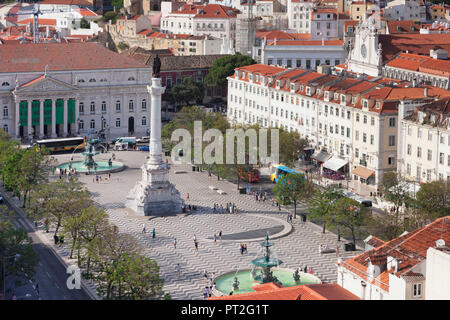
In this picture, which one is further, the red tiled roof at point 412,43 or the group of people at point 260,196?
the red tiled roof at point 412,43

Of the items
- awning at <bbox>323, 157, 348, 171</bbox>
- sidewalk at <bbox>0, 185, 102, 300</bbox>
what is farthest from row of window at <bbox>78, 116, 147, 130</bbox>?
sidewalk at <bbox>0, 185, 102, 300</bbox>

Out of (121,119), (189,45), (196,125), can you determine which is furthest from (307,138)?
(189,45)

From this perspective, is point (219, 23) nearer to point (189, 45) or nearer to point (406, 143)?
point (189, 45)

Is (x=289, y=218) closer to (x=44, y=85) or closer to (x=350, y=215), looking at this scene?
(x=350, y=215)

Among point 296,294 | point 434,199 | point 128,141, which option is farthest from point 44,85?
point 296,294

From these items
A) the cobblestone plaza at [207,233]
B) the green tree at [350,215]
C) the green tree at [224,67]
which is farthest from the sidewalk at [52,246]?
the green tree at [224,67]

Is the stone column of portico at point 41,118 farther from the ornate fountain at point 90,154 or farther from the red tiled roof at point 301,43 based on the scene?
the red tiled roof at point 301,43
